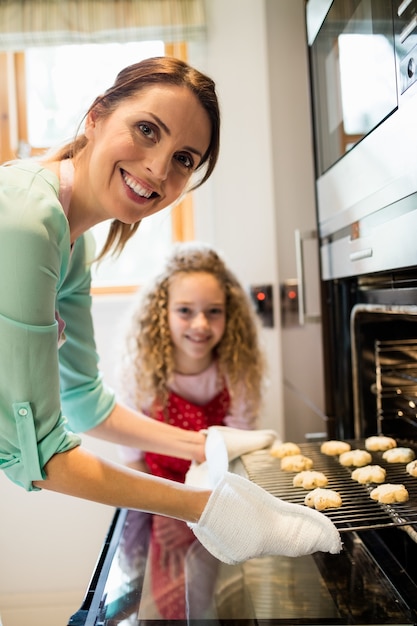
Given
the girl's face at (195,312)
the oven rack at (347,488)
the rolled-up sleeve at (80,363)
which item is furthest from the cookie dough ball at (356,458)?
the girl's face at (195,312)

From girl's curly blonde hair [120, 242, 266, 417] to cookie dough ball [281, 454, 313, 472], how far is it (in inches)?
25.4

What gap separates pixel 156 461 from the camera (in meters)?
1.60

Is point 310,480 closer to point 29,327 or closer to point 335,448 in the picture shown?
point 335,448

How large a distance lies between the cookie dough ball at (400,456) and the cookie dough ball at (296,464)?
123 millimetres

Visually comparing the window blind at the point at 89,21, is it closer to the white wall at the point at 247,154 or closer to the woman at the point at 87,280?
the white wall at the point at 247,154

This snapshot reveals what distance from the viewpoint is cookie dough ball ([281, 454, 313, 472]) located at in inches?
39.9

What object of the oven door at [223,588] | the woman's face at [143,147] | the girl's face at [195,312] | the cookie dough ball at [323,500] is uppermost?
the woman's face at [143,147]

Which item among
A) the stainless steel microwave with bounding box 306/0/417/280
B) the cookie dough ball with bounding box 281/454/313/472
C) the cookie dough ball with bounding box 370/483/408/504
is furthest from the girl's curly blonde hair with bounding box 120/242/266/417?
the cookie dough ball with bounding box 370/483/408/504

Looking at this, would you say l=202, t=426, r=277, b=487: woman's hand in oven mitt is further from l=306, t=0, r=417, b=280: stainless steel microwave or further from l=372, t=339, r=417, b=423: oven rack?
l=306, t=0, r=417, b=280: stainless steel microwave

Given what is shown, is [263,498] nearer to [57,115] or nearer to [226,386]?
[226,386]

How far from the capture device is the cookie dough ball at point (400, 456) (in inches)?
39.9

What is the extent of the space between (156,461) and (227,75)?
1216 mm

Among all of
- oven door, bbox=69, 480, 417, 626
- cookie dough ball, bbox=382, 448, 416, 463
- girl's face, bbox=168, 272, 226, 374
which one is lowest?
oven door, bbox=69, 480, 417, 626

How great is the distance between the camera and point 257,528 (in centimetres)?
74
